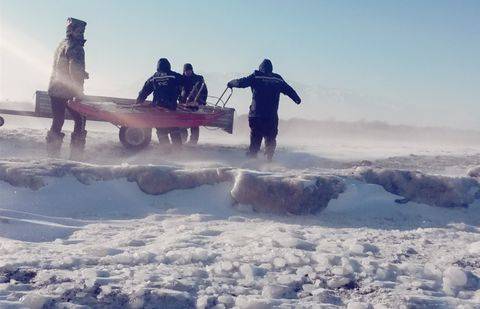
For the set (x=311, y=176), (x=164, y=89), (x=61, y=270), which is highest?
(x=164, y=89)

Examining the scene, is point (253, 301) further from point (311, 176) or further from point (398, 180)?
point (398, 180)

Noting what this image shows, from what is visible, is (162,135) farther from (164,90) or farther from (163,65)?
(163,65)

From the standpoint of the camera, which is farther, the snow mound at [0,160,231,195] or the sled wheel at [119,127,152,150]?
the sled wheel at [119,127,152,150]

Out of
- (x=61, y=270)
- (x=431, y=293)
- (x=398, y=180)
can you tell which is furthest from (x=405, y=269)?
(x=398, y=180)

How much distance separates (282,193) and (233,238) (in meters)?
1.42

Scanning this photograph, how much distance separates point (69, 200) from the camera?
5.60 metres

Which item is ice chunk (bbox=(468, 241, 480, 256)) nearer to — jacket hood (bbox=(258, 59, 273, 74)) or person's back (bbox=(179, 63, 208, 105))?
jacket hood (bbox=(258, 59, 273, 74))

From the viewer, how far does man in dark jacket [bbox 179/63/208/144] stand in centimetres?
1136

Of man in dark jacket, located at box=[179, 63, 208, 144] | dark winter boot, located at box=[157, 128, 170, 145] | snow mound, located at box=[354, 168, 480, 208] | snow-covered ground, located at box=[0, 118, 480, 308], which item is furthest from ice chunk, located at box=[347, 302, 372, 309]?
man in dark jacket, located at box=[179, 63, 208, 144]

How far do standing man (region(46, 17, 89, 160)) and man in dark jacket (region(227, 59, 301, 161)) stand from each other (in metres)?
2.42

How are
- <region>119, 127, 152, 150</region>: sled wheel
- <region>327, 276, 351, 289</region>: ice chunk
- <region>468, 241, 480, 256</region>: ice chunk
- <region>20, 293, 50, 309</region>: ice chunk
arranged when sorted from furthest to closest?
1. <region>119, 127, 152, 150</region>: sled wheel
2. <region>468, 241, 480, 256</region>: ice chunk
3. <region>327, 276, 351, 289</region>: ice chunk
4. <region>20, 293, 50, 309</region>: ice chunk

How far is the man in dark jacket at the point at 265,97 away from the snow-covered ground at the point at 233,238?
307 centimetres

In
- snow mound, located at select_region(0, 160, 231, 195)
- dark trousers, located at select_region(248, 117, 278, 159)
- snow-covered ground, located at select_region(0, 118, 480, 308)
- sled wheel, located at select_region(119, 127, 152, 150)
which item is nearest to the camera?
snow-covered ground, located at select_region(0, 118, 480, 308)

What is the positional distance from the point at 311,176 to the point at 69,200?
255 cm
